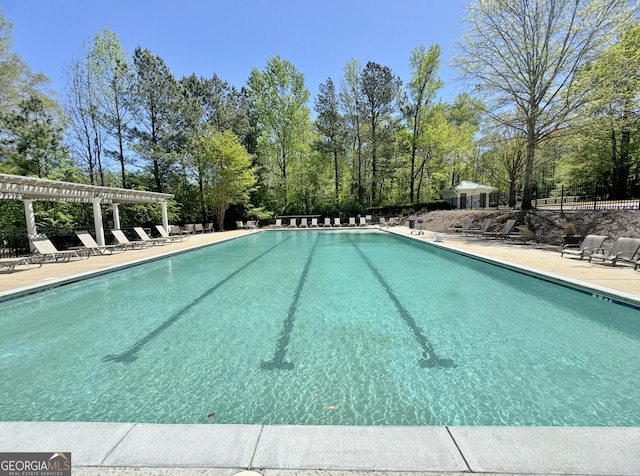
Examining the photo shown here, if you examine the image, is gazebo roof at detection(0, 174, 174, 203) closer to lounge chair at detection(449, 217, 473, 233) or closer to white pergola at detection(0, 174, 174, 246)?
white pergola at detection(0, 174, 174, 246)

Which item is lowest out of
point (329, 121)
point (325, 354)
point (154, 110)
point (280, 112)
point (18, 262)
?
point (325, 354)

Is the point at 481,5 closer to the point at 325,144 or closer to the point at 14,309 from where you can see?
the point at 325,144

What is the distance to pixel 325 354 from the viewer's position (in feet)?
11.8

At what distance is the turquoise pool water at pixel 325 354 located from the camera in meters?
2.56

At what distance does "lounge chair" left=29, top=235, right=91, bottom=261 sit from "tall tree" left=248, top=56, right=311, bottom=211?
1811 centimetres

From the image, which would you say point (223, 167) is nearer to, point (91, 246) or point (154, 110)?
point (154, 110)

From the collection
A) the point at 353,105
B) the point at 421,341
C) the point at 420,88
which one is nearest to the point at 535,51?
the point at 420,88

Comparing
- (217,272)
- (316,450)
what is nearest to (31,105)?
(217,272)

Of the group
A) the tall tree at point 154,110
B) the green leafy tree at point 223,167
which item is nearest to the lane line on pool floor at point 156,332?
the green leafy tree at point 223,167

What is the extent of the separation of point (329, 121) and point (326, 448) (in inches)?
1080

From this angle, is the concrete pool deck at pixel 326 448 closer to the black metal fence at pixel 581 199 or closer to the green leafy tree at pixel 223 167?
the black metal fence at pixel 581 199

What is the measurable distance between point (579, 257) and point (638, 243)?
58.7 inches

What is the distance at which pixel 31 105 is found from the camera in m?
15.7

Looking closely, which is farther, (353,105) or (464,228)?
(353,105)
